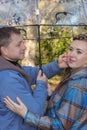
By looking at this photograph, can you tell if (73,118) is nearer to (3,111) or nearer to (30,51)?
(3,111)

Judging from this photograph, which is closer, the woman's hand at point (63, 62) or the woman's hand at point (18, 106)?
the woman's hand at point (18, 106)

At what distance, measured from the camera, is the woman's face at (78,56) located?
3.49m

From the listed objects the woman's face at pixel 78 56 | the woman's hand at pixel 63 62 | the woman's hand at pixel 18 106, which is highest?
the woman's face at pixel 78 56

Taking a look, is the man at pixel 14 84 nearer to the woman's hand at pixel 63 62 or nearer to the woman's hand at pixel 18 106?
the woman's hand at pixel 18 106

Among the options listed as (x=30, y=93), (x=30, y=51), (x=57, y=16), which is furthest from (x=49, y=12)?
(x=30, y=51)

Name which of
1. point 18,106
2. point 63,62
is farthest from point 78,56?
point 18,106

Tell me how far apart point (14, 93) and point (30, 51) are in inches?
122

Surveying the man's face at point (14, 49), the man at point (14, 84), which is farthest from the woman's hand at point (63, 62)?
the man's face at point (14, 49)

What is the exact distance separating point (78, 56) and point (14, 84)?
57 cm

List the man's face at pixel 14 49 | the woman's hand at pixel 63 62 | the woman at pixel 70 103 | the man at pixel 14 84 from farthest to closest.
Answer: the woman's hand at pixel 63 62
the man's face at pixel 14 49
the man at pixel 14 84
the woman at pixel 70 103

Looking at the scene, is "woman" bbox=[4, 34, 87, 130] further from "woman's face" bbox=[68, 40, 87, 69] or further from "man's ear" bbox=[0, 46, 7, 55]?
"man's ear" bbox=[0, 46, 7, 55]

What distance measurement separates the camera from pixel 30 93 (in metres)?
3.58

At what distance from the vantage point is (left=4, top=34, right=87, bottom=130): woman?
11.1 feet

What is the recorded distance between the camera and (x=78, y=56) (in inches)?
138
